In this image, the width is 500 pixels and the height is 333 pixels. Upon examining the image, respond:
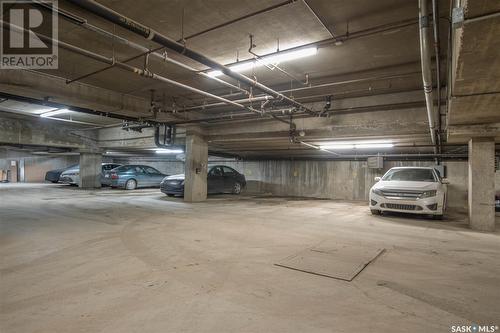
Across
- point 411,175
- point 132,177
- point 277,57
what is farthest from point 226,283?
point 132,177

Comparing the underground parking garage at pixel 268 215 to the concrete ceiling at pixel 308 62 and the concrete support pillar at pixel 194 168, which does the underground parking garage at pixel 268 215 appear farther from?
the concrete support pillar at pixel 194 168

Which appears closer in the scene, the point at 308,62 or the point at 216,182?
the point at 308,62

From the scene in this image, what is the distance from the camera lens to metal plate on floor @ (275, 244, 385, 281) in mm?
2959

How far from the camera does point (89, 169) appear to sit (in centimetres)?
1422

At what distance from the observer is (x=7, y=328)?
1.82 metres

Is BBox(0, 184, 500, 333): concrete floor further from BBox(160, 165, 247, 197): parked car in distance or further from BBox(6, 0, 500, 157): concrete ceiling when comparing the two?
BBox(160, 165, 247, 197): parked car in distance

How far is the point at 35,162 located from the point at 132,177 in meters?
11.5

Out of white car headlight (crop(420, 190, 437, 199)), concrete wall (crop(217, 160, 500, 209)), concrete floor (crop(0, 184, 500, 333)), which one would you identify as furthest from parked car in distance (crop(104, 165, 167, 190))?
white car headlight (crop(420, 190, 437, 199))

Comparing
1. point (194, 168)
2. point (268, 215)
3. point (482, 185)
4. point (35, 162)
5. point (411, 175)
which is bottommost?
point (268, 215)

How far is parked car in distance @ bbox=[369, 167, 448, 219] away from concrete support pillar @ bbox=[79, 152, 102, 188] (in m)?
13.0

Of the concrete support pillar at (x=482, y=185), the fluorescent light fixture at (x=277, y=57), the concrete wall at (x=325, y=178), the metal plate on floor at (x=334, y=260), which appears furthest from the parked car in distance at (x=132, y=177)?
the concrete support pillar at (x=482, y=185)

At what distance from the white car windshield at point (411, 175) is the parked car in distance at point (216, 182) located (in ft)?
21.7

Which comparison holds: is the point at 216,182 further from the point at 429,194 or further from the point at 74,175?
the point at 74,175

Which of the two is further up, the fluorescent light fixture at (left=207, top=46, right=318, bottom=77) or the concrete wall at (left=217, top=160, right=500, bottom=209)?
the fluorescent light fixture at (left=207, top=46, right=318, bottom=77)
